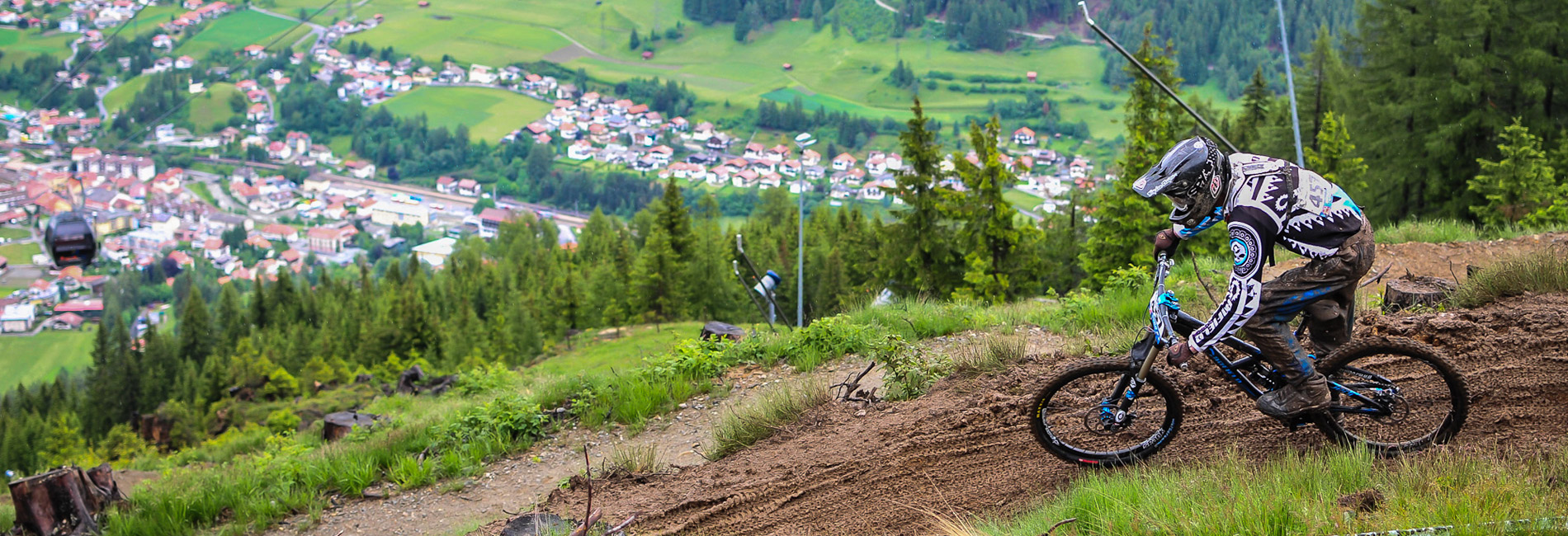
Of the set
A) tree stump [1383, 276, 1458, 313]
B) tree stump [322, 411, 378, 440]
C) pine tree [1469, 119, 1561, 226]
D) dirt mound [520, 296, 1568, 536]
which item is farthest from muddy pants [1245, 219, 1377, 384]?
pine tree [1469, 119, 1561, 226]

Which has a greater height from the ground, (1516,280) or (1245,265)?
(1245,265)

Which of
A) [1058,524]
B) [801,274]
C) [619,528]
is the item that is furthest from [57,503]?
[801,274]

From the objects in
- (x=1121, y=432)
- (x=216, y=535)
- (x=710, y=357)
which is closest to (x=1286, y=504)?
(x=1121, y=432)

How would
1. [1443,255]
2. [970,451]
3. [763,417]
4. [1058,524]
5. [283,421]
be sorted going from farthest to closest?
[283,421]
[1443,255]
[763,417]
[970,451]
[1058,524]

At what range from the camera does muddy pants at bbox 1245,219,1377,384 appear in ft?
16.8

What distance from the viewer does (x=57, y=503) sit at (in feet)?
31.4

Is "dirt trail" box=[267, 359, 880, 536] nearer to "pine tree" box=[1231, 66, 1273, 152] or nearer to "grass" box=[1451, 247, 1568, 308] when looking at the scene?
"grass" box=[1451, 247, 1568, 308]

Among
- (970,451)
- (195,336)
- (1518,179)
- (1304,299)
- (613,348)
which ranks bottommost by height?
(195,336)

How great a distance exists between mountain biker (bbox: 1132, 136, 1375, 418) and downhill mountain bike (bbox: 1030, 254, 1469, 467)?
0.18m

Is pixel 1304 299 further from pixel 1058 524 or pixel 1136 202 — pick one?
pixel 1136 202

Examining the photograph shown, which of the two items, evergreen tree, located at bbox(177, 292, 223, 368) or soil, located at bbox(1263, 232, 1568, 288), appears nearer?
soil, located at bbox(1263, 232, 1568, 288)

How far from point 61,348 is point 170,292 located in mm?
22499

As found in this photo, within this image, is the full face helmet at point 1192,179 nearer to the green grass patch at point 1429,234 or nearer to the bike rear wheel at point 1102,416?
the bike rear wheel at point 1102,416

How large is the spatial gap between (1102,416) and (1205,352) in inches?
28.5
